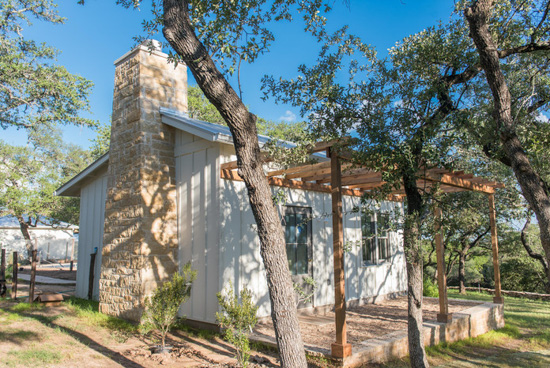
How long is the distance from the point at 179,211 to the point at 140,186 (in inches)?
34.3

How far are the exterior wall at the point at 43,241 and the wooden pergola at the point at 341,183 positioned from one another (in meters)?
24.9

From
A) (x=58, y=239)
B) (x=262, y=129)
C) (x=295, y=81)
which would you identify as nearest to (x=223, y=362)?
(x=295, y=81)

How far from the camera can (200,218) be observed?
736cm

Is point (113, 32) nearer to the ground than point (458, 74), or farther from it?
farther from it

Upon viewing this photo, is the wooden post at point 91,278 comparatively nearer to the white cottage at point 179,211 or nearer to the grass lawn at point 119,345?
the grass lawn at point 119,345

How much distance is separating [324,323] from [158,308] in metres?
3.12

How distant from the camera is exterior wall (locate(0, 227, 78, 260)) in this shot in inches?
1104

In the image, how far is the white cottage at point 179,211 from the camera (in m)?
7.06

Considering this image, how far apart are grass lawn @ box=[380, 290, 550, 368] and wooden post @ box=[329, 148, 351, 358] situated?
0.90 m

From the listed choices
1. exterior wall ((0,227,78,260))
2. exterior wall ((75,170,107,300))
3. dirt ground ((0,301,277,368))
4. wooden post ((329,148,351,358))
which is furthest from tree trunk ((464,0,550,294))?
exterior wall ((0,227,78,260))

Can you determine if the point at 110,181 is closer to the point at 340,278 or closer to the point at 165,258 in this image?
the point at 165,258

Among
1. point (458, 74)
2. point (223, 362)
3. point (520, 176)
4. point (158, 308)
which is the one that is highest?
point (458, 74)

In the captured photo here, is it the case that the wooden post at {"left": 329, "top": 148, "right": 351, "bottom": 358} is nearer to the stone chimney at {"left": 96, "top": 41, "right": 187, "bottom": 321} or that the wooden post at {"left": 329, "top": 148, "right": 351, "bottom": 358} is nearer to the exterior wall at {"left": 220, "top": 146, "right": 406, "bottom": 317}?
the exterior wall at {"left": 220, "top": 146, "right": 406, "bottom": 317}

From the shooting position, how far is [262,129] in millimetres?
29406
